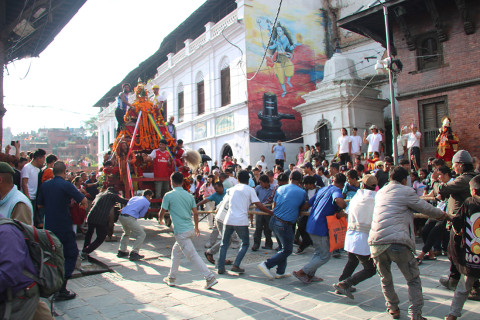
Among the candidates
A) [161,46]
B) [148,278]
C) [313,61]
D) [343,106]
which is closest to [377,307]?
[148,278]

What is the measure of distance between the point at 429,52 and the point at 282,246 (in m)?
12.6

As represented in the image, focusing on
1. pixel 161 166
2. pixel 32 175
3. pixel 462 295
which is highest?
pixel 161 166

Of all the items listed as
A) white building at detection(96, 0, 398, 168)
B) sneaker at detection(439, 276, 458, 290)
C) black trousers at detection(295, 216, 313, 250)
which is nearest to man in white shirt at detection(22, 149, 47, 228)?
black trousers at detection(295, 216, 313, 250)

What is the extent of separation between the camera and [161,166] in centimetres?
998

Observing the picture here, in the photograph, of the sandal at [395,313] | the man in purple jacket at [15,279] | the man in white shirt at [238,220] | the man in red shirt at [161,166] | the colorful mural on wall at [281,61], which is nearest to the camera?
the man in purple jacket at [15,279]

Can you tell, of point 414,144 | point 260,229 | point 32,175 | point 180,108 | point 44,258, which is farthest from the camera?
point 180,108

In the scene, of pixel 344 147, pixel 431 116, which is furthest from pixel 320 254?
pixel 431 116

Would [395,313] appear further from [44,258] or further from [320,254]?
[44,258]

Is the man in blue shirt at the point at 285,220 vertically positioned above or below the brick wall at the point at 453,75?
below

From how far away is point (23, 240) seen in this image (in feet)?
8.80

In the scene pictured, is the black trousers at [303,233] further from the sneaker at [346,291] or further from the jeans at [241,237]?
the sneaker at [346,291]

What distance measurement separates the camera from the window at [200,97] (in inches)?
959

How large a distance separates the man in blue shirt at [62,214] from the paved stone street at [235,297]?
58 cm

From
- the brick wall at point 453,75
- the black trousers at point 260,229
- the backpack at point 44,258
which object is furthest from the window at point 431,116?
the backpack at point 44,258
